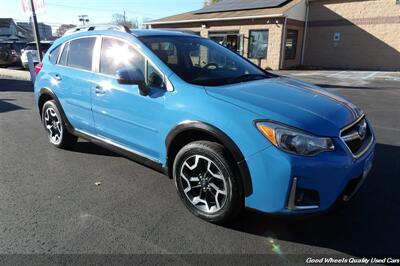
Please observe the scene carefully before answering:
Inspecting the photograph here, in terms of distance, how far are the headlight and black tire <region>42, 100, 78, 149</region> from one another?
11.0 ft

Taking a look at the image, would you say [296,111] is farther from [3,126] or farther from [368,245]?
[3,126]

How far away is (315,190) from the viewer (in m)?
2.35

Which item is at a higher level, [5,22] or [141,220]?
[5,22]

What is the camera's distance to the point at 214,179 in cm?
277

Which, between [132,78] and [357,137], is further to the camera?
[132,78]

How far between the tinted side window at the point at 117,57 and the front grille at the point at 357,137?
204 cm

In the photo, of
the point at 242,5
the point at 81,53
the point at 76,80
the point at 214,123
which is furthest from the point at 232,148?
the point at 242,5

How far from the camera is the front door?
10.1 feet

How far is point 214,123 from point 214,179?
1.76ft

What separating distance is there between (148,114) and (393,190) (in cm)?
283

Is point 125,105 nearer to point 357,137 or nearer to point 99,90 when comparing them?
point 99,90

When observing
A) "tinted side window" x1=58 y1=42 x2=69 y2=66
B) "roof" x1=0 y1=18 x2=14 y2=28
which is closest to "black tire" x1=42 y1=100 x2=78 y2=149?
"tinted side window" x1=58 y1=42 x2=69 y2=66

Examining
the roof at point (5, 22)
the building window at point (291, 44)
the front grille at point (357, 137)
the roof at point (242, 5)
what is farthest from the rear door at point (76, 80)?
the roof at point (5, 22)

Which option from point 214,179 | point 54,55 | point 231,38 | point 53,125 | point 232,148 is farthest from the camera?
point 231,38
